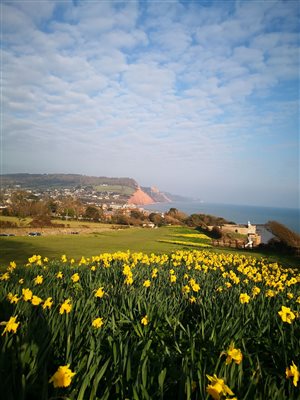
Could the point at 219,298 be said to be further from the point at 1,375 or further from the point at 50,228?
the point at 50,228

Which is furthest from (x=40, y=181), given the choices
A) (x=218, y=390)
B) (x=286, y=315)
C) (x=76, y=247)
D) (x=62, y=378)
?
(x=218, y=390)

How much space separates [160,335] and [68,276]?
290 centimetres

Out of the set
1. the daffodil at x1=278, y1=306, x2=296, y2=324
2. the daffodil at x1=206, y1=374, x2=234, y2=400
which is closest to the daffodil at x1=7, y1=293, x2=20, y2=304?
the daffodil at x1=206, y1=374, x2=234, y2=400

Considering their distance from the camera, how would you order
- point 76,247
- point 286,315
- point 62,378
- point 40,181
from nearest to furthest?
1. point 62,378
2. point 286,315
3. point 76,247
4. point 40,181

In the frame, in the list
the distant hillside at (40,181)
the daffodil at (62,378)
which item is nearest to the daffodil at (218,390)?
the daffodil at (62,378)

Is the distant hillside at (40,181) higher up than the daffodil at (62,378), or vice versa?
the distant hillside at (40,181)

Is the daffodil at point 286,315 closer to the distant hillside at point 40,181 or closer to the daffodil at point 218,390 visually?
the daffodil at point 218,390

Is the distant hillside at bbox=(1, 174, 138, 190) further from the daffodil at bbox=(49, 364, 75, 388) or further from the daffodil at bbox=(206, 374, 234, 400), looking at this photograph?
the daffodil at bbox=(206, 374, 234, 400)

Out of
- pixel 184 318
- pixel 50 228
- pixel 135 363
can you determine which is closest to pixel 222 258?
pixel 184 318

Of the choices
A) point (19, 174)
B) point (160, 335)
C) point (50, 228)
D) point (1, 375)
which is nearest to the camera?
point (1, 375)

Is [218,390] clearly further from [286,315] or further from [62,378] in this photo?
[286,315]

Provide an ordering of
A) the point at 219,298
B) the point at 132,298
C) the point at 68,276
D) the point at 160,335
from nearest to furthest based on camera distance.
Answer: the point at 160,335 → the point at 132,298 → the point at 219,298 → the point at 68,276

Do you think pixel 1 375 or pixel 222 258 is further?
pixel 222 258

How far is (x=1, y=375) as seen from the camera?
71.0 inches
